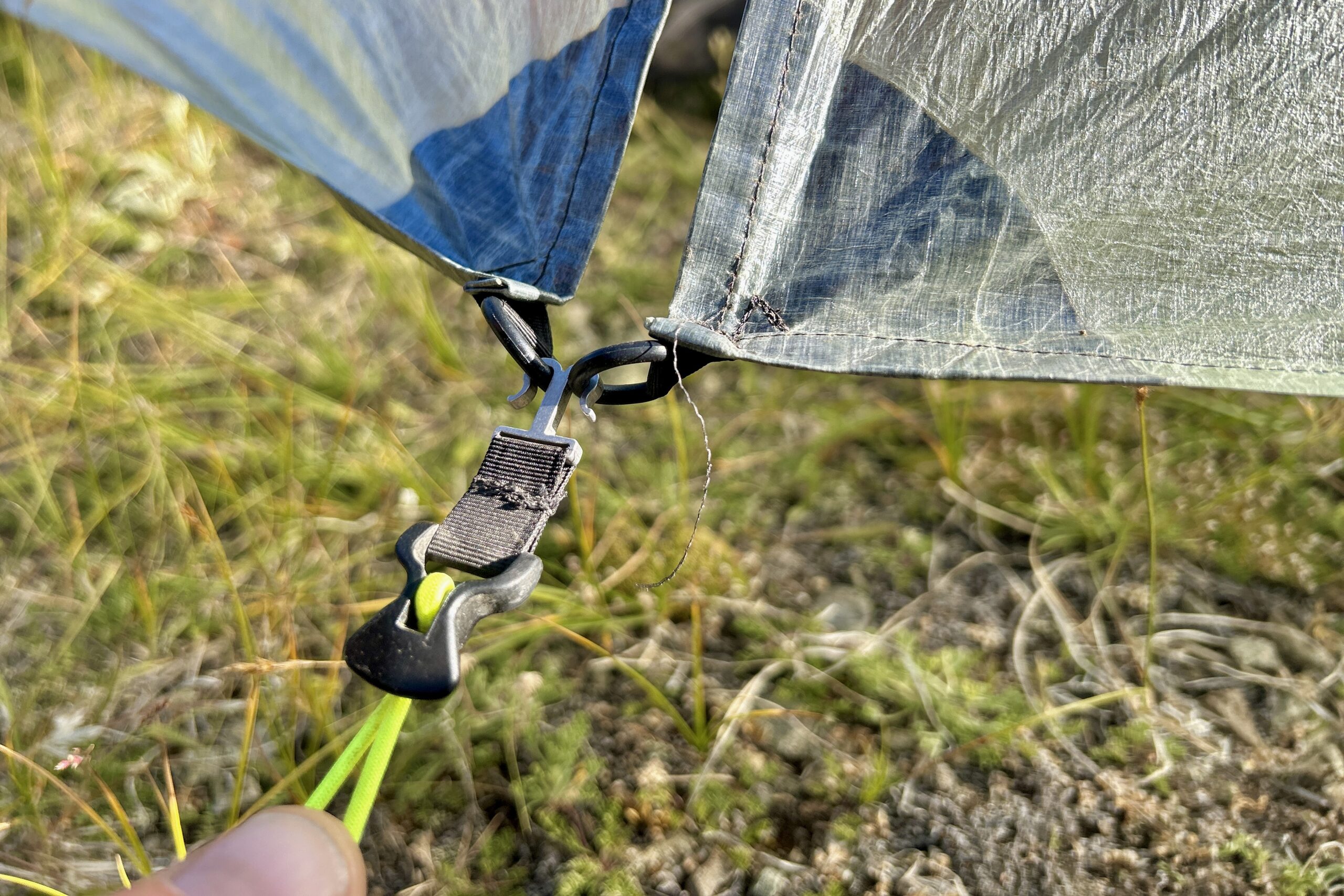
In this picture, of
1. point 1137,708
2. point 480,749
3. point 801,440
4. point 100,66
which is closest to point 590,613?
point 480,749

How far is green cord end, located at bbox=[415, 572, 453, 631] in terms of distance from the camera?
626 millimetres

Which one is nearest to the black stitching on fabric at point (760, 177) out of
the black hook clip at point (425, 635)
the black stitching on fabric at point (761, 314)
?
the black stitching on fabric at point (761, 314)

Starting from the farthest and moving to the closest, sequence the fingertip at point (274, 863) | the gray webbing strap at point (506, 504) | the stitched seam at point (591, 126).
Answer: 1. the stitched seam at point (591, 126)
2. the gray webbing strap at point (506, 504)
3. the fingertip at point (274, 863)

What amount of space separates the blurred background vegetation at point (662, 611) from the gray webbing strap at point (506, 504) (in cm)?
29

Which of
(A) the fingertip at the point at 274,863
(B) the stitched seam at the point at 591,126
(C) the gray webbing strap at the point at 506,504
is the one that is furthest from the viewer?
(B) the stitched seam at the point at 591,126

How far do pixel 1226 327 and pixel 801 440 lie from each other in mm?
705

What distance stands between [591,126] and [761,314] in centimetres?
29

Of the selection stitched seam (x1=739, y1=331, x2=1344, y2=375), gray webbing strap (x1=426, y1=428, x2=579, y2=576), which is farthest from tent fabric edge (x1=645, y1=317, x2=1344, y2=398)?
gray webbing strap (x1=426, y1=428, x2=579, y2=576)

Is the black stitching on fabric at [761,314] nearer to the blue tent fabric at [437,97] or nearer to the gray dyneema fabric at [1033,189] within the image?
the gray dyneema fabric at [1033,189]

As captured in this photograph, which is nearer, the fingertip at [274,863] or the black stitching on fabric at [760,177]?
the fingertip at [274,863]

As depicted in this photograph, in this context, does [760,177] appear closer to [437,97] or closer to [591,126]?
[591,126]

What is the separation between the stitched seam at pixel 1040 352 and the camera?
0.72m

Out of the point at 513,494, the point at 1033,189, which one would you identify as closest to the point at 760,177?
the point at 1033,189

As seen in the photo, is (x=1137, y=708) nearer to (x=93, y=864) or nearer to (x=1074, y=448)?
(x=1074, y=448)
